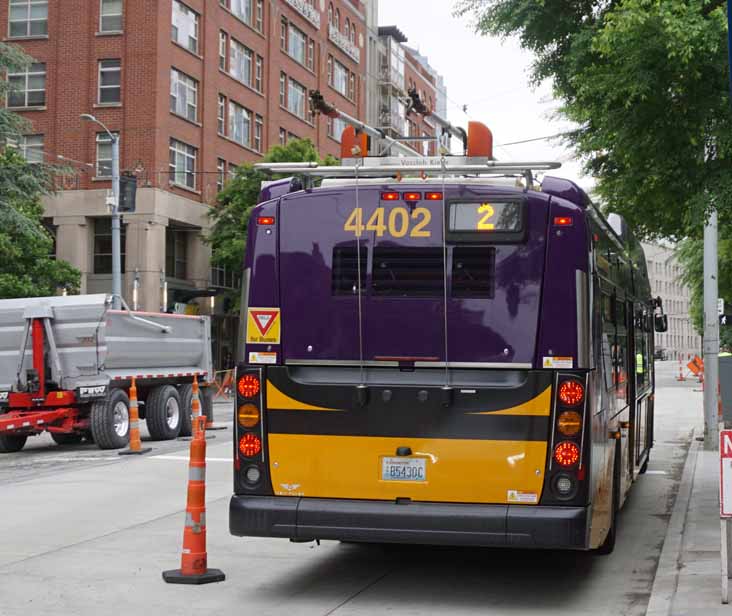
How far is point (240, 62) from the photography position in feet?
180

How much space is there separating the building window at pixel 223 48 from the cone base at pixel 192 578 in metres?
45.7

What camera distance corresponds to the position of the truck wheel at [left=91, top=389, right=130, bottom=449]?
20.5 metres

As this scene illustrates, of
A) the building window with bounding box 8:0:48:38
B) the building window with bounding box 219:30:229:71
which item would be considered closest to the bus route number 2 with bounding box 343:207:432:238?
the building window with bounding box 8:0:48:38

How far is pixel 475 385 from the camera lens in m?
7.96

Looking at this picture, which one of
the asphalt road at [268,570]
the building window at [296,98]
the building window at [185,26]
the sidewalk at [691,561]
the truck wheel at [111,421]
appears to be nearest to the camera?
the sidewalk at [691,561]

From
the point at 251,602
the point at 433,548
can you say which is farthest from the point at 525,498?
the point at 433,548

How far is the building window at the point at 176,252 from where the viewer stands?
4947 centimetres

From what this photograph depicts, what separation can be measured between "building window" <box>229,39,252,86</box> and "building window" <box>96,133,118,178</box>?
28.3 ft

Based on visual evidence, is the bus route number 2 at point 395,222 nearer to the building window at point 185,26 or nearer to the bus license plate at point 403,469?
the bus license plate at point 403,469

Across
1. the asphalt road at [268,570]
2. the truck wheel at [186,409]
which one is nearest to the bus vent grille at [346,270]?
the asphalt road at [268,570]

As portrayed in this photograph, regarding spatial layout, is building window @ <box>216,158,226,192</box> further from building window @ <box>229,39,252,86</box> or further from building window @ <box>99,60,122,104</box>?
building window @ <box>99,60,122,104</box>

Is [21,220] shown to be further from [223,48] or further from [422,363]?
[422,363]

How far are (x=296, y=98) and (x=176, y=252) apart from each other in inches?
608

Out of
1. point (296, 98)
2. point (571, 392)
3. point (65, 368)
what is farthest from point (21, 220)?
point (296, 98)
